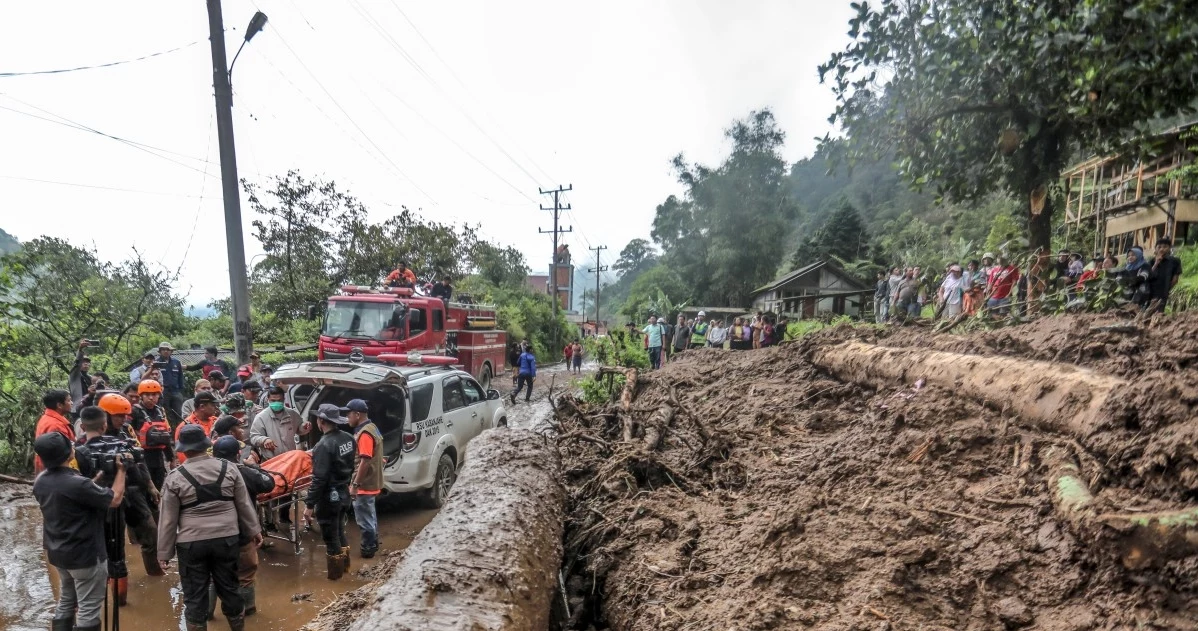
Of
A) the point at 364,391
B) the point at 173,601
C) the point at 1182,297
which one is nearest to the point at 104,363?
the point at 364,391

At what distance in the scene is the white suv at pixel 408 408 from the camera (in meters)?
6.23

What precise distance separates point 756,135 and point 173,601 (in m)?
44.5

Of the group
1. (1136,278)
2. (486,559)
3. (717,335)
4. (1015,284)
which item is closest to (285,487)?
(486,559)

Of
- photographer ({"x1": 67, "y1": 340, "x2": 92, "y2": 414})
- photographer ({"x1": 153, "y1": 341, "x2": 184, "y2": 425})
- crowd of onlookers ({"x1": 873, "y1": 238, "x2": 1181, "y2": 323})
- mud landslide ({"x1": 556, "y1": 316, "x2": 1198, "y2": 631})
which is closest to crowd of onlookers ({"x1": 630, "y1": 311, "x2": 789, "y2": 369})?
crowd of onlookers ({"x1": 873, "y1": 238, "x2": 1181, "y2": 323})

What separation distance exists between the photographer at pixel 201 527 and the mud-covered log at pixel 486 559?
5.08 feet

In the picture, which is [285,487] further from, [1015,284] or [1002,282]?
[1015,284]

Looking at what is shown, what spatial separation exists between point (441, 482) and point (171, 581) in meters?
2.67

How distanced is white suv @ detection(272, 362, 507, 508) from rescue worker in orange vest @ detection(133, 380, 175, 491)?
107cm

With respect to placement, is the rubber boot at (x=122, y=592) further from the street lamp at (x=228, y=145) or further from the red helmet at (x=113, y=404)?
the street lamp at (x=228, y=145)

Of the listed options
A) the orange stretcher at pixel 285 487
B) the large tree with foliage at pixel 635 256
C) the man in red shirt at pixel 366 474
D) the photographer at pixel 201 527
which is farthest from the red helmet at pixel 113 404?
the large tree with foliage at pixel 635 256

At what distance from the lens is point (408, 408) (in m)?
6.32

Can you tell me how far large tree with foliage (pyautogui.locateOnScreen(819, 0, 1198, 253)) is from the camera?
531 cm

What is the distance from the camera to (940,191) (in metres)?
8.59

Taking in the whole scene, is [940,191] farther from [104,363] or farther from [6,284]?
[104,363]
